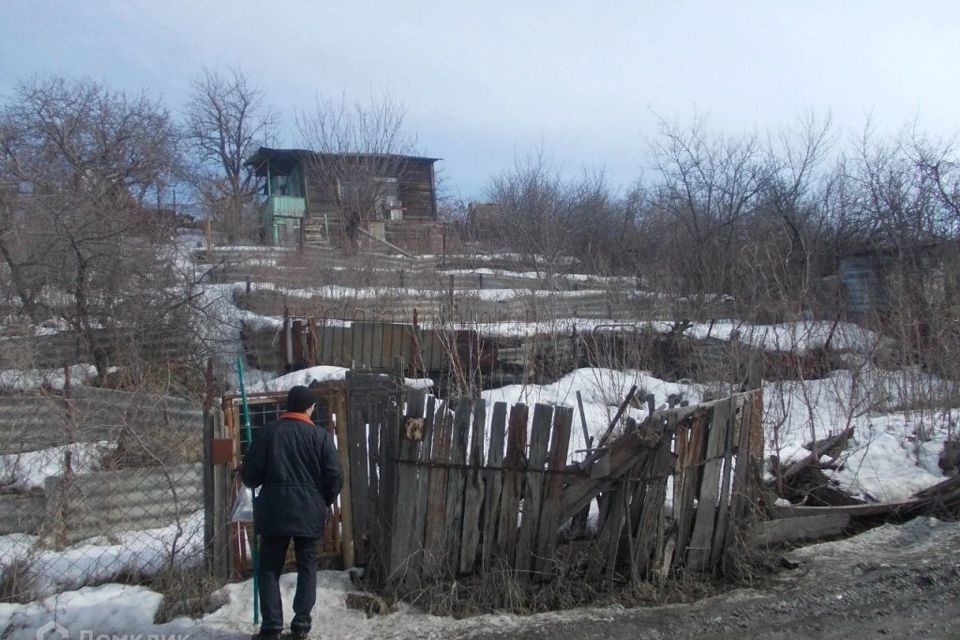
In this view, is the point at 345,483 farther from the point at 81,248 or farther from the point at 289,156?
the point at 289,156

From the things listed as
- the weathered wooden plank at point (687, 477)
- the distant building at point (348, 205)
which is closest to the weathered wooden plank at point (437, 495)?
the weathered wooden plank at point (687, 477)

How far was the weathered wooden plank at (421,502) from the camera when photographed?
4.75 meters

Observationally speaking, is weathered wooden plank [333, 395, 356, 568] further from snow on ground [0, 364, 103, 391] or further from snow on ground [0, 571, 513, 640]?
snow on ground [0, 364, 103, 391]

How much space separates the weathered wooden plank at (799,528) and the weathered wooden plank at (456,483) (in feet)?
7.54

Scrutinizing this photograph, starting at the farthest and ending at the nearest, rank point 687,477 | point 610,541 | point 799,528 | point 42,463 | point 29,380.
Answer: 1. point 29,380
2. point 42,463
3. point 799,528
4. point 687,477
5. point 610,541

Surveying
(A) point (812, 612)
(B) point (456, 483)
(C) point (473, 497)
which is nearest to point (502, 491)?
(C) point (473, 497)

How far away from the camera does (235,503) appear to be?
4957 mm

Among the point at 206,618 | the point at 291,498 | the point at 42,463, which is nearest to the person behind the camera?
the point at 291,498

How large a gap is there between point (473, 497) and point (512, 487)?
265 mm

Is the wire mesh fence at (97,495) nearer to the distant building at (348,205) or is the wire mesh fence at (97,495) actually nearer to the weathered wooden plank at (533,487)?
the weathered wooden plank at (533,487)

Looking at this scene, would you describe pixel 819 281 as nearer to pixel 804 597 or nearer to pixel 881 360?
pixel 881 360

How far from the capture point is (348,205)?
1061 inches

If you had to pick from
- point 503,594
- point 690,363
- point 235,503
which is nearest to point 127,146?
point 690,363

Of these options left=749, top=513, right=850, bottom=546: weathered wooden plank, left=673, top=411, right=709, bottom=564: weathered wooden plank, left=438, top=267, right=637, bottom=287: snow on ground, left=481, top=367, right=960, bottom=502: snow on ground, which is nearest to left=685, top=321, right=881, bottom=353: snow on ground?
left=481, top=367, right=960, bottom=502: snow on ground
